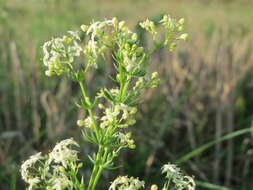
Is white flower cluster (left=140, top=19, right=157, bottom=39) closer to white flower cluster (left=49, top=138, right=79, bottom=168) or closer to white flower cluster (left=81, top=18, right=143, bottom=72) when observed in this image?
white flower cluster (left=81, top=18, right=143, bottom=72)

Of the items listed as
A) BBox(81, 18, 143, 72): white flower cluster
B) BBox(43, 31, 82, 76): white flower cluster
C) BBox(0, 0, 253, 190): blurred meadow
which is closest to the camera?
BBox(81, 18, 143, 72): white flower cluster

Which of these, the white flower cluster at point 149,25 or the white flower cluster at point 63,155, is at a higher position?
the white flower cluster at point 149,25

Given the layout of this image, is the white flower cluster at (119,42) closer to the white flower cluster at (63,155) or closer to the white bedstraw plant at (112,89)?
the white bedstraw plant at (112,89)

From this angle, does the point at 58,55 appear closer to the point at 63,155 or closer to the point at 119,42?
the point at 119,42

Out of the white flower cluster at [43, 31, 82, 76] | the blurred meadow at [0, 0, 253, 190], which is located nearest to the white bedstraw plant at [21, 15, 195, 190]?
the white flower cluster at [43, 31, 82, 76]

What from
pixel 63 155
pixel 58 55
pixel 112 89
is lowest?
pixel 63 155

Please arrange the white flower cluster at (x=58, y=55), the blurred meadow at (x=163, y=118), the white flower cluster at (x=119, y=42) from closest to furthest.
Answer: the white flower cluster at (x=119, y=42)
the white flower cluster at (x=58, y=55)
the blurred meadow at (x=163, y=118)

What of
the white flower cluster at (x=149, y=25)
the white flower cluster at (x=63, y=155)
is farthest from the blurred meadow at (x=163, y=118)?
the white flower cluster at (x=149, y=25)

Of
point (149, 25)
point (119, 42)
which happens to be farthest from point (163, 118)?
point (119, 42)

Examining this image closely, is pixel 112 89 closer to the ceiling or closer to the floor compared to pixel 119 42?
closer to the floor

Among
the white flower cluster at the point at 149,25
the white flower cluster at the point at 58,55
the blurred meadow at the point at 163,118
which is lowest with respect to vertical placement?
the blurred meadow at the point at 163,118

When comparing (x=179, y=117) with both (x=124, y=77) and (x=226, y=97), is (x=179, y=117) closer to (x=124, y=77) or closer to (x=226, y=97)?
(x=226, y=97)

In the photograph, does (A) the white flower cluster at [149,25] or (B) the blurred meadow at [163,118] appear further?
(B) the blurred meadow at [163,118]
